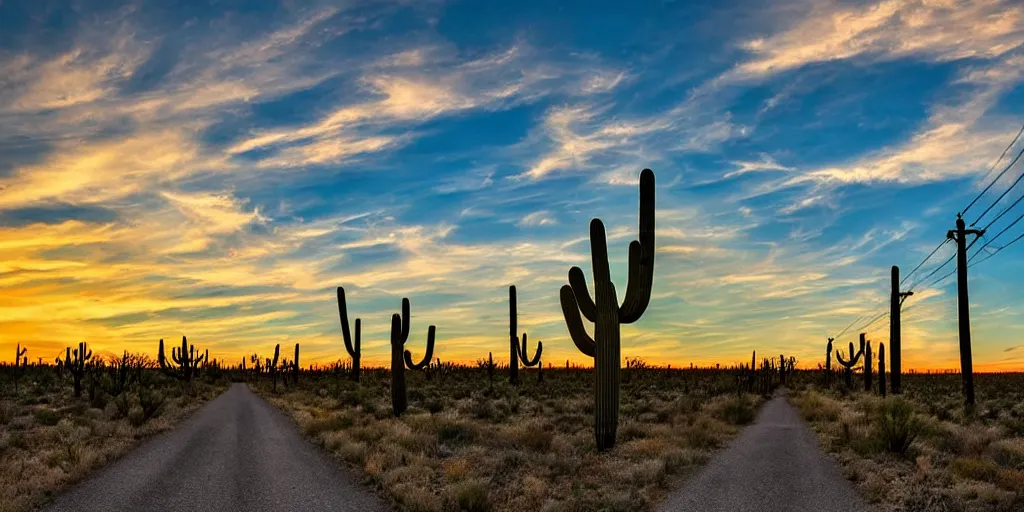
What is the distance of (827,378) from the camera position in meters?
60.0

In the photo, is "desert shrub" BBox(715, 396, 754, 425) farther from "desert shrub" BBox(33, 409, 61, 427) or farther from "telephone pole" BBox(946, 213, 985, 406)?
"desert shrub" BBox(33, 409, 61, 427)

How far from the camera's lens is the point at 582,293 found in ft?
64.6

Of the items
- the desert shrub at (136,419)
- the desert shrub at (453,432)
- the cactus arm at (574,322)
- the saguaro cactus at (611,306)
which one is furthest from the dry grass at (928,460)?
the desert shrub at (136,419)

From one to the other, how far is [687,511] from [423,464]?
5.64m

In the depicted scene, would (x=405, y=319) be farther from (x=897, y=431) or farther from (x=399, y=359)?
(x=897, y=431)

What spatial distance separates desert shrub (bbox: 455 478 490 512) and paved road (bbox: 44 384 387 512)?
1333 millimetres

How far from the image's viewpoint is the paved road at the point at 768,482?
42.3ft

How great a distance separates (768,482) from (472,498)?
627 cm

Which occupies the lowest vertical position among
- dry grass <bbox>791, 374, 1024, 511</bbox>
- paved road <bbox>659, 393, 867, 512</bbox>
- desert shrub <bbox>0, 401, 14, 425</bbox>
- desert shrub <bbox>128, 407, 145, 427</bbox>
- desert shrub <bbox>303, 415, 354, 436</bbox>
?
desert shrub <bbox>0, 401, 14, 425</bbox>

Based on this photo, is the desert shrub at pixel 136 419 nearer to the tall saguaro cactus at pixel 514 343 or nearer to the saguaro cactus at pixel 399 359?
the saguaro cactus at pixel 399 359

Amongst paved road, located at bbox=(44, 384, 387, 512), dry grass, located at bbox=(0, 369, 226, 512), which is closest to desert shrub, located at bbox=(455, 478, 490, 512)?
paved road, located at bbox=(44, 384, 387, 512)

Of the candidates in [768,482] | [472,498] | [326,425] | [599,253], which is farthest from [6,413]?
[768,482]

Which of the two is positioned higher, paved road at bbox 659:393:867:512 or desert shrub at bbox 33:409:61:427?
paved road at bbox 659:393:867:512

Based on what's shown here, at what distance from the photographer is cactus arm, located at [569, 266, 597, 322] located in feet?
63.9
